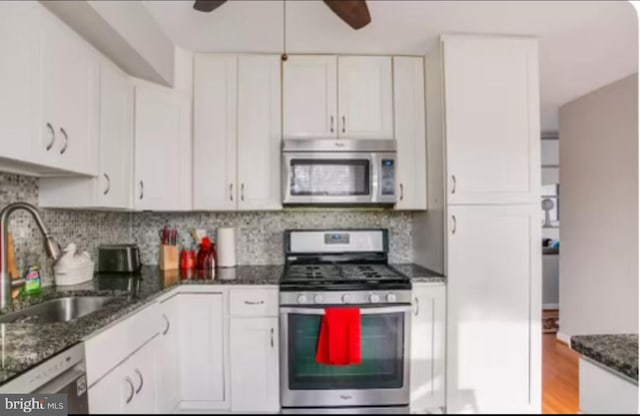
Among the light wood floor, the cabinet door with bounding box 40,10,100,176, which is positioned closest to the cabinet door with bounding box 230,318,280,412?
the cabinet door with bounding box 40,10,100,176

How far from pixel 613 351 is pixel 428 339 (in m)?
1.39

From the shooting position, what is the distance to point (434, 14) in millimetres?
1952

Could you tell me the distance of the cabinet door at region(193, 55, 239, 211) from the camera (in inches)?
95.4

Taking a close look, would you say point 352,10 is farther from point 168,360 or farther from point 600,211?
point 600,211

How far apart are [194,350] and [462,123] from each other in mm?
2091

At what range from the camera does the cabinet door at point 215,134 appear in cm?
242

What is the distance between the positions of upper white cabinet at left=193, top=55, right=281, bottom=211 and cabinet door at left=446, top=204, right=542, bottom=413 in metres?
1.26

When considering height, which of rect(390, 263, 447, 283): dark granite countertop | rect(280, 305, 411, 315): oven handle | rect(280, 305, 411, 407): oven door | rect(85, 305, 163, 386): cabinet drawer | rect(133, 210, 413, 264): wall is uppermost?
rect(133, 210, 413, 264): wall

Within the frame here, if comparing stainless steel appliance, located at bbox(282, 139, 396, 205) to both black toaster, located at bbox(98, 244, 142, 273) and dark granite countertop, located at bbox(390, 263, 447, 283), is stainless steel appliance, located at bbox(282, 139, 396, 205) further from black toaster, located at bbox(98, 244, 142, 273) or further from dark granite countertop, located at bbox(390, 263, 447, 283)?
black toaster, located at bbox(98, 244, 142, 273)

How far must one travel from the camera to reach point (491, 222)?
2.15 meters

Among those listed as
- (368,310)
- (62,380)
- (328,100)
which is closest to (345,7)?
(328,100)

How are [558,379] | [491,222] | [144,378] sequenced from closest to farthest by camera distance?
[144,378] < [491,222] < [558,379]

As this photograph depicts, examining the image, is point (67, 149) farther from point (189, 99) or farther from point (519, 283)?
point (519, 283)

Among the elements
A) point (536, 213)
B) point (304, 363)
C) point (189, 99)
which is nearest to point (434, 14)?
point (536, 213)
